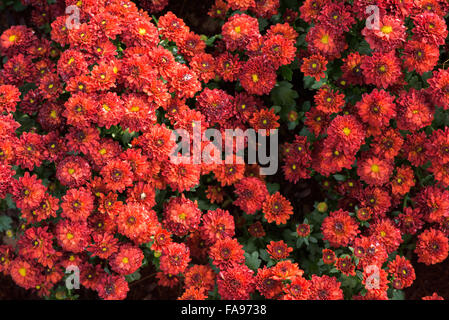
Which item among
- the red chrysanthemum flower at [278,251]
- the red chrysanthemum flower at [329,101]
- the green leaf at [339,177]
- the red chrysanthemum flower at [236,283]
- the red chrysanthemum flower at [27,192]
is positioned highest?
the red chrysanthemum flower at [329,101]

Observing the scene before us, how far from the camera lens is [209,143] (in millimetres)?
2498

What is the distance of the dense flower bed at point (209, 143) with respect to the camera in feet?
7.45

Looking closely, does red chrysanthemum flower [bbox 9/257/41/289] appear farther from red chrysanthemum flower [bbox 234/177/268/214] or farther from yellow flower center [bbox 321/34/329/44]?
yellow flower center [bbox 321/34/329/44]

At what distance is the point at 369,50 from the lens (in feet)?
8.63

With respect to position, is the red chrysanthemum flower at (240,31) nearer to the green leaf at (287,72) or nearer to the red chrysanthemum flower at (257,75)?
the red chrysanthemum flower at (257,75)

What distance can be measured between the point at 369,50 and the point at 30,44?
2.34m

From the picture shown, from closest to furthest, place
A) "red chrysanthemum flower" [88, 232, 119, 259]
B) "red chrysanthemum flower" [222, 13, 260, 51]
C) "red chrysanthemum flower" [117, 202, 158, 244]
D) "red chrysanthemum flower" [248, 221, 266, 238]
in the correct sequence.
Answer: "red chrysanthemum flower" [117, 202, 158, 244] < "red chrysanthemum flower" [88, 232, 119, 259] < "red chrysanthemum flower" [222, 13, 260, 51] < "red chrysanthemum flower" [248, 221, 266, 238]

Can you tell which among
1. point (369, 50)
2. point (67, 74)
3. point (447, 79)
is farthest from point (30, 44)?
point (447, 79)

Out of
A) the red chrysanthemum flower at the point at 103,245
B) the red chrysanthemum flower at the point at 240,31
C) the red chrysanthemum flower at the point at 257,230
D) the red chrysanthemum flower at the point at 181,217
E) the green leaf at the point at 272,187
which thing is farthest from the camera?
the green leaf at the point at 272,187

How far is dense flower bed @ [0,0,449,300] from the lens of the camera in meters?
2.27

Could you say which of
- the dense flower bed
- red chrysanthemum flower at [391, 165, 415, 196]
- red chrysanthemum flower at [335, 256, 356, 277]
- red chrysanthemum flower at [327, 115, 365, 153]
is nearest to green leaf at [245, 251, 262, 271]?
the dense flower bed

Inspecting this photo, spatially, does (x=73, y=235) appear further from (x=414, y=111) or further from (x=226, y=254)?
(x=414, y=111)

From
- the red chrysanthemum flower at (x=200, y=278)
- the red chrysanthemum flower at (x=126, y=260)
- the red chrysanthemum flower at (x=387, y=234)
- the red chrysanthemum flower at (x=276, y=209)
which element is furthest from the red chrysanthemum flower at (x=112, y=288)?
the red chrysanthemum flower at (x=387, y=234)

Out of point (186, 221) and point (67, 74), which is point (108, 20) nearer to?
point (67, 74)
